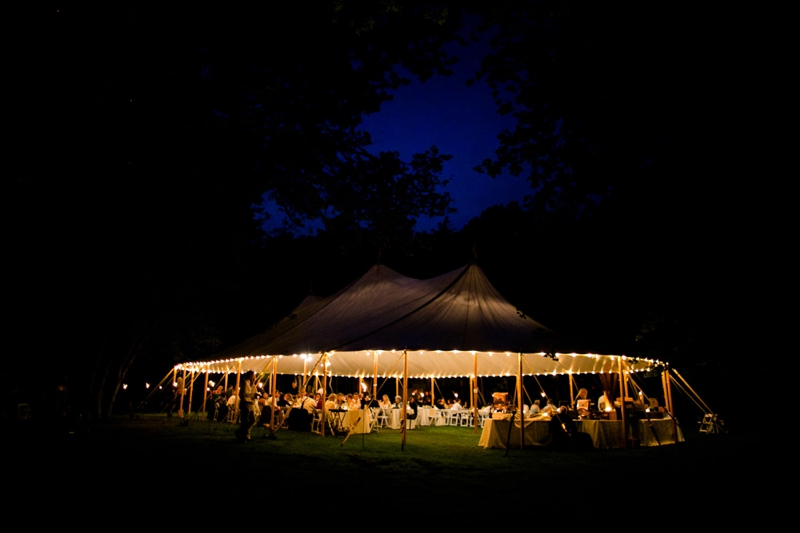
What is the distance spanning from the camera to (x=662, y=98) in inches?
195

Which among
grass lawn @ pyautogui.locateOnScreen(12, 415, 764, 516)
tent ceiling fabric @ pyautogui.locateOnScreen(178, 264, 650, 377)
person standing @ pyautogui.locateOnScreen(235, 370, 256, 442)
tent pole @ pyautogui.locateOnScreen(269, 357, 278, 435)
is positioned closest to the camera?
grass lawn @ pyautogui.locateOnScreen(12, 415, 764, 516)

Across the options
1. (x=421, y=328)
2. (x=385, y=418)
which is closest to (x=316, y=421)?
(x=385, y=418)

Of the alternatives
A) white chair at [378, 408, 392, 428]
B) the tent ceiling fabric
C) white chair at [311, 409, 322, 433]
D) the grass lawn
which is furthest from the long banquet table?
white chair at [378, 408, 392, 428]

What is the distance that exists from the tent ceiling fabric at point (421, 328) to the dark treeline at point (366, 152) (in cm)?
183

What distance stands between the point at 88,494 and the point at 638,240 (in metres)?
5.57

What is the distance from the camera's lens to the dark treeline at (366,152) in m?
4.63

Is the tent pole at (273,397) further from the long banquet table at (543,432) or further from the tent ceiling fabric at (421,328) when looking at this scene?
the long banquet table at (543,432)

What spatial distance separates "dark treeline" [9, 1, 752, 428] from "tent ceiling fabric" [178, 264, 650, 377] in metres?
1.83

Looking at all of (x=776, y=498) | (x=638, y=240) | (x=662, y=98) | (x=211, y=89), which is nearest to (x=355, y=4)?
(x=211, y=89)

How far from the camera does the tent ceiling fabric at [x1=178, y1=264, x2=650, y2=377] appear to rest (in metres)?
9.77

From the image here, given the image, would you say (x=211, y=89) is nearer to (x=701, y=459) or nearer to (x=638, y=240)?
(x=638, y=240)

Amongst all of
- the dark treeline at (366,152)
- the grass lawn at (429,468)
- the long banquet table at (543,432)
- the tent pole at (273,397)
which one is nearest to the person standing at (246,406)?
the grass lawn at (429,468)

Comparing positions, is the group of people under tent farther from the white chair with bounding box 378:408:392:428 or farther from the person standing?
the white chair with bounding box 378:408:392:428

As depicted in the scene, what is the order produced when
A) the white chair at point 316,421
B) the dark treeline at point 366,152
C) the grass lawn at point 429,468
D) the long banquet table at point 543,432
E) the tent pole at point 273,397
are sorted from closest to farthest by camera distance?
1. the dark treeline at point 366,152
2. the grass lawn at point 429,468
3. the long banquet table at point 543,432
4. the tent pole at point 273,397
5. the white chair at point 316,421
